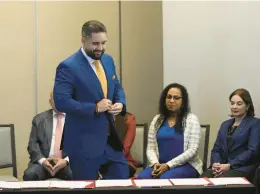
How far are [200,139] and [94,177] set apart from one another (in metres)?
1.41

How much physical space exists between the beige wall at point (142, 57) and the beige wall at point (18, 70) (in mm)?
936

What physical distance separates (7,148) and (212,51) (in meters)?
1.96

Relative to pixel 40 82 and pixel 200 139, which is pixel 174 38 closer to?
pixel 200 139

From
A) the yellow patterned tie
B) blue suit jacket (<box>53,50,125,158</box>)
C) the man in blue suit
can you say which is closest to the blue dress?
the man in blue suit

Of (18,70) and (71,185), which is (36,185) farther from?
(18,70)

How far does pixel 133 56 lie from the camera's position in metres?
4.31

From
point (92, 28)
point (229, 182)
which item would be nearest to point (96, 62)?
point (92, 28)

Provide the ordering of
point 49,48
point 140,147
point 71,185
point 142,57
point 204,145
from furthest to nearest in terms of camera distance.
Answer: point 142,57 → point 49,48 → point 140,147 → point 204,145 → point 71,185

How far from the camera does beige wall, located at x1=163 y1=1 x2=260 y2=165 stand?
3680 millimetres

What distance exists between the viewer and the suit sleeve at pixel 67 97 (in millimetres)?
2229

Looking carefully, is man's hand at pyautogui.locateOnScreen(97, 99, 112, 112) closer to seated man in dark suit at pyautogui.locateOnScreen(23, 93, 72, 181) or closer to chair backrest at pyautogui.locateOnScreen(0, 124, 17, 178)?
seated man in dark suit at pyautogui.locateOnScreen(23, 93, 72, 181)

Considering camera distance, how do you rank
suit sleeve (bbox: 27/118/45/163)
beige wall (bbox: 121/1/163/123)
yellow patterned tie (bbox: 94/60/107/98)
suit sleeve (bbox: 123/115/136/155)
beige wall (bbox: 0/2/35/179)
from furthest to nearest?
1. beige wall (bbox: 121/1/163/123)
2. beige wall (bbox: 0/2/35/179)
3. suit sleeve (bbox: 123/115/136/155)
4. suit sleeve (bbox: 27/118/45/163)
5. yellow patterned tie (bbox: 94/60/107/98)

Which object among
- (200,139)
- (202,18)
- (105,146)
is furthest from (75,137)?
(202,18)

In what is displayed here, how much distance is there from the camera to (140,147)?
3.67m
